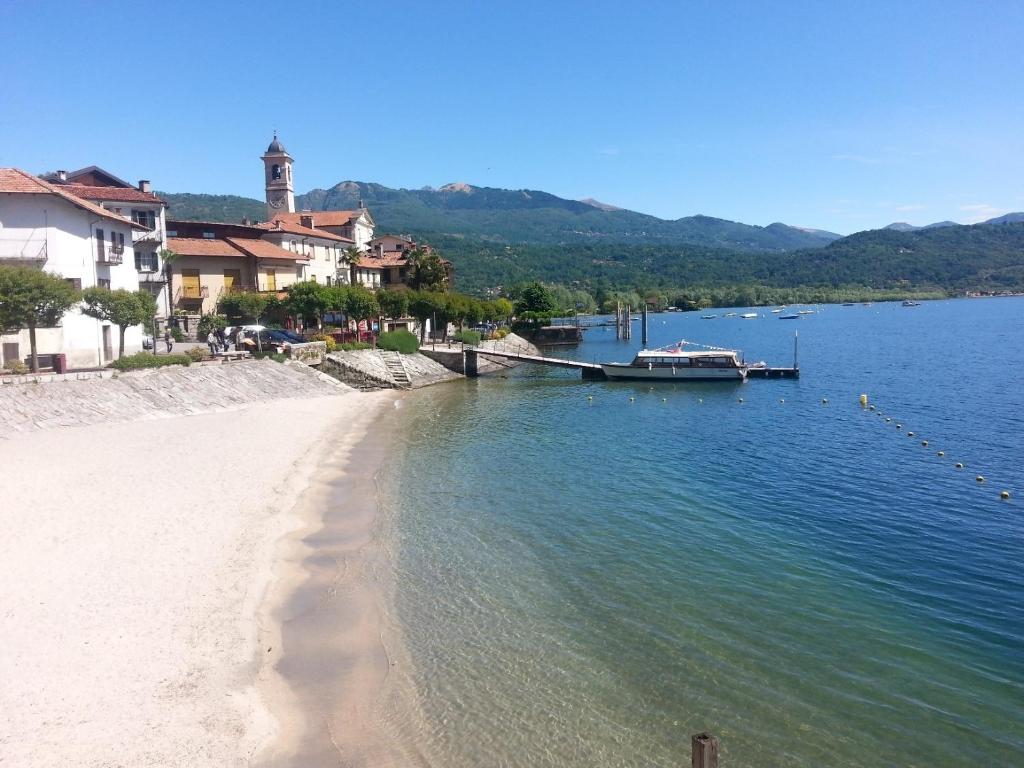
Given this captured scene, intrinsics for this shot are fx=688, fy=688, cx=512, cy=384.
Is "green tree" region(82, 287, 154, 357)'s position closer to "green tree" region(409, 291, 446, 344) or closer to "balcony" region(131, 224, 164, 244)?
"balcony" region(131, 224, 164, 244)

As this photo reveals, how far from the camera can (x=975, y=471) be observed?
93.9 feet

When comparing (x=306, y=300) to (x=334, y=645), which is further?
(x=306, y=300)

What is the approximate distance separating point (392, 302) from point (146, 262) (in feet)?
73.9

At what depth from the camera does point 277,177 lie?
→ 3565 inches

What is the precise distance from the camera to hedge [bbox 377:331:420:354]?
62.8 m

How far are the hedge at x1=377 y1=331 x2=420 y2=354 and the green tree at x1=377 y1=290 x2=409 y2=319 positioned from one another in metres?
4.36

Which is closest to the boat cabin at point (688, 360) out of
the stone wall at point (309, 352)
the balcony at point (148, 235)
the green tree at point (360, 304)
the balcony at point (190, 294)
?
the green tree at point (360, 304)

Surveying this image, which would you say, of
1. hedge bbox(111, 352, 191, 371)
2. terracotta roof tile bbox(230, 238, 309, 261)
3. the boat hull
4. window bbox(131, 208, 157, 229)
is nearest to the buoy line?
the boat hull

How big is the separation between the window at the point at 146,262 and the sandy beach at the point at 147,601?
28071 millimetres

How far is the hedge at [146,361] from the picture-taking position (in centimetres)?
3822

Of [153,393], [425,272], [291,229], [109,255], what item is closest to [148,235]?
[109,255]

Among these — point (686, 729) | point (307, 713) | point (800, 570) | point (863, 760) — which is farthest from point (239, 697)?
point (800, 570)

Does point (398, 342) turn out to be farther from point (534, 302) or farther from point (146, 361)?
point (534, 302)

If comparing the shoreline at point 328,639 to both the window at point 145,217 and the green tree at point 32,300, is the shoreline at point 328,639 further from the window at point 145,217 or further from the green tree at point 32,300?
the window at point 145,217
